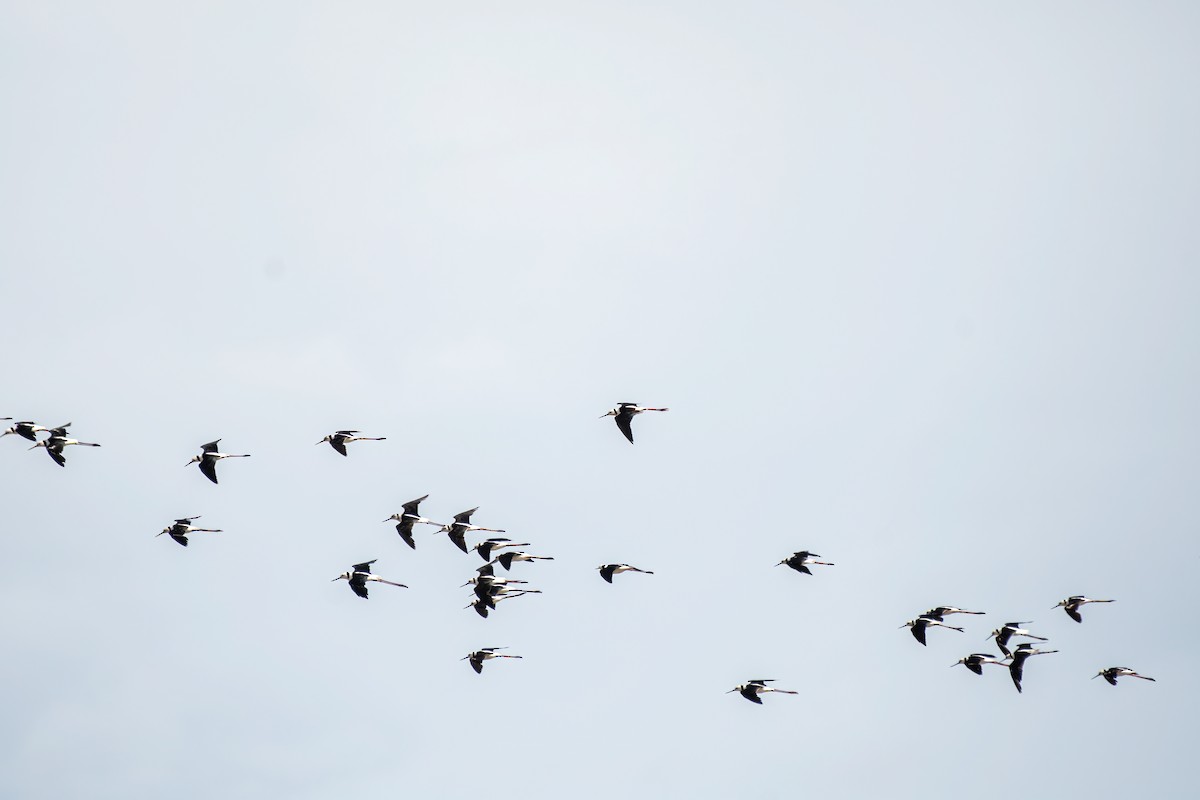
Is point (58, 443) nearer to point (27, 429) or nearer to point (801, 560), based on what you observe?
point (27, 429)

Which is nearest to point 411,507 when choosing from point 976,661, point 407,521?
point 407,521

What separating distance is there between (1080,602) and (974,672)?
586cm

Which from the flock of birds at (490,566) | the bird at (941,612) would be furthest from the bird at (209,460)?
the bird at (941,612)

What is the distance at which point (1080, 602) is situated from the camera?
82.2m

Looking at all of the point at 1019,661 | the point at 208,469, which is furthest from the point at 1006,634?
the point at 208,469

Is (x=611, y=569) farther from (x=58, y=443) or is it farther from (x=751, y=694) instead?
(x=58, y=443)

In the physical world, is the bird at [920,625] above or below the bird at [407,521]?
below

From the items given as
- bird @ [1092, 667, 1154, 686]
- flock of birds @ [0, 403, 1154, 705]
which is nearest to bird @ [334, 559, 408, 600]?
flock of birds @ [0, 403, 1154, 705]

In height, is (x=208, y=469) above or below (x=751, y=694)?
above

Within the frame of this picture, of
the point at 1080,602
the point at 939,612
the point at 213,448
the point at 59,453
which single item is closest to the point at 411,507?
the point at 213,448

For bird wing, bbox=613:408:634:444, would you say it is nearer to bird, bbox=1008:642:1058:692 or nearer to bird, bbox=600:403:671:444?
bird, bbox=600:403:671:444

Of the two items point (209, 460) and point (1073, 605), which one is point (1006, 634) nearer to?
point (1073, 605)

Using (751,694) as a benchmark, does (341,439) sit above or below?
above

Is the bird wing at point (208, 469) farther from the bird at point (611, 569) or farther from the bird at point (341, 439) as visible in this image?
the bird at point (611, 569)
